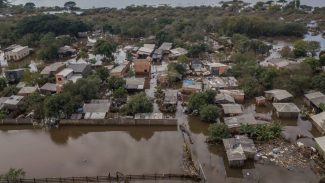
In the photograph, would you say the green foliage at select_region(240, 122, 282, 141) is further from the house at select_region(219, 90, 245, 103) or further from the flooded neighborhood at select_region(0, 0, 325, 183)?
the house at select_region(219, 90, 245, 103)

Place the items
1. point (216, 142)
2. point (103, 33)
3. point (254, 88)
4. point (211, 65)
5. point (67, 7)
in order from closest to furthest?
point (216, 142) → point (254, 88) → point (211, 65) → point (103, 33) → point (67, 7)

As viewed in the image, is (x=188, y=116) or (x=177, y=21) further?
(x=177, y=21)

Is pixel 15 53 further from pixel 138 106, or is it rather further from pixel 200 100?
pixel 200 100

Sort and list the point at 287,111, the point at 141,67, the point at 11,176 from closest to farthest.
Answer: the point at 11,176 < the point at 287,111 < the point at 141,67

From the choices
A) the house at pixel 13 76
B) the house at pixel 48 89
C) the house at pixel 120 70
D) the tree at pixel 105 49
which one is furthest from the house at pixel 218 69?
the house at pixel 13 76

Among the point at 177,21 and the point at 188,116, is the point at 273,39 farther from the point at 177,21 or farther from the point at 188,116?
the point at 188,116

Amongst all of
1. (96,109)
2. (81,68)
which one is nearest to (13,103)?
(96,109)

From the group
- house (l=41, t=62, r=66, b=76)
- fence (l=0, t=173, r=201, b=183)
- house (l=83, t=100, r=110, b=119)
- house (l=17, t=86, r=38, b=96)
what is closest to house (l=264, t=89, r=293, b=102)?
fence (l=0, t=173, r=201, b=183)

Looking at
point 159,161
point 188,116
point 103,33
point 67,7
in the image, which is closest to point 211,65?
point 188,116
